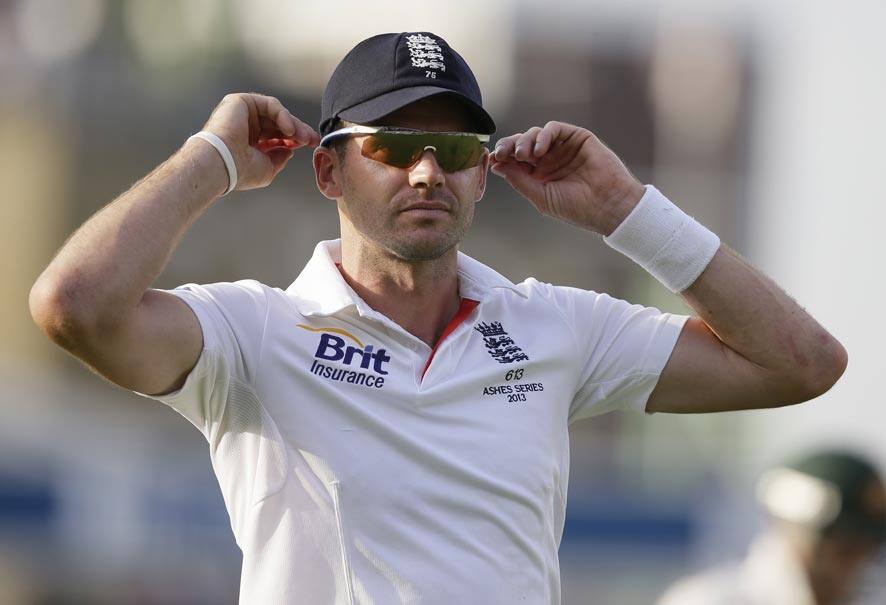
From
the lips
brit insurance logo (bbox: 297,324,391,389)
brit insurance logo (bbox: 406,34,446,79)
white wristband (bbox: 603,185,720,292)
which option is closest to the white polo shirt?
brit insurance logo (bbox: 297,324,391,389)

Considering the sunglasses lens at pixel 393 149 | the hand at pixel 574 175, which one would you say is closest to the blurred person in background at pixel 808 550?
the hand at pixel 574 175

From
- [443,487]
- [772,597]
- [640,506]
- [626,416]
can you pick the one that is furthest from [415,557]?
[626,416]

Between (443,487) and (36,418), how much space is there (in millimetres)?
15474

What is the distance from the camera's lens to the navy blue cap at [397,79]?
4.89 meters

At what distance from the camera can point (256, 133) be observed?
16.8 feet

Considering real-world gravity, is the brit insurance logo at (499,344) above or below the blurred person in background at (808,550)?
above

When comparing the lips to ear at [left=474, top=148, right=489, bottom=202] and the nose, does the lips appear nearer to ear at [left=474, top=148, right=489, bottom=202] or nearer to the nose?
the nose

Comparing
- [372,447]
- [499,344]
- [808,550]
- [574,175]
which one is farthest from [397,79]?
[808,550]

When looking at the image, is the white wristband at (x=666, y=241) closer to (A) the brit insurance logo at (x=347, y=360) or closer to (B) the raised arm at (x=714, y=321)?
(B) the raised arm at (x=714, y=321)

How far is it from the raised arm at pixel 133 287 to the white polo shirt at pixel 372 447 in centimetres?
9

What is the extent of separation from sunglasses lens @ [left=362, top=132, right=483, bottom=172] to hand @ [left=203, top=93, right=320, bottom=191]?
28 centimetres

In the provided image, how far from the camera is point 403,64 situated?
493cm

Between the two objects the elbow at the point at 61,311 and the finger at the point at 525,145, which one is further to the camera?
the finger at the point at 525,145

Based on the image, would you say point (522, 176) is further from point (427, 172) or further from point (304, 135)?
point (304, 135)
